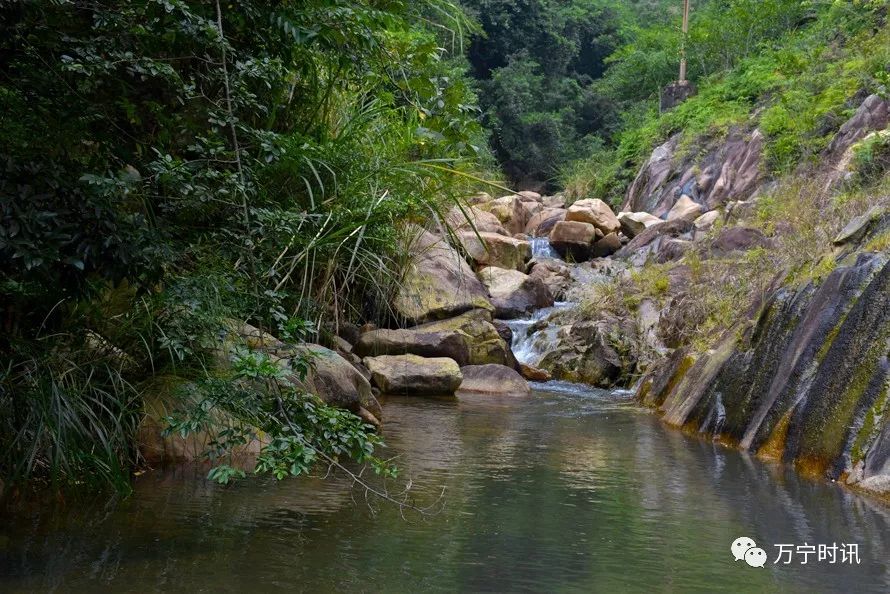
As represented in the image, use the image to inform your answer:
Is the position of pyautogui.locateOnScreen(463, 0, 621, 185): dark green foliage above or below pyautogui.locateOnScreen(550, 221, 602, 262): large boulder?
above

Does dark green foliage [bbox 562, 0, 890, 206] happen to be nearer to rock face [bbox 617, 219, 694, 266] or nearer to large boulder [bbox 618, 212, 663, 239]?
rock face [bbox 617, 219, 694, 266]

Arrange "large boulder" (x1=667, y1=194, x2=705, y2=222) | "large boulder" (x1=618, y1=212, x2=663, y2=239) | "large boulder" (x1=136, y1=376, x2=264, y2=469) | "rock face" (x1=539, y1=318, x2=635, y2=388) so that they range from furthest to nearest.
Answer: "large boulder" (x1=618, y1=212, x2=663, y2=239), "large boulder" (x1=667, y1=194, x2=705, y2=222), "rock face" (x1=539, y1=318, x2=635, y2=388), "large boulder" (x1=136, y1=376, x2=264, y2=469)

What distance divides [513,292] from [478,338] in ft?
10.2

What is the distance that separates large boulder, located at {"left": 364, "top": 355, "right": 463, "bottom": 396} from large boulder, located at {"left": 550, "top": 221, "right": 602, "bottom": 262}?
10.1 meters

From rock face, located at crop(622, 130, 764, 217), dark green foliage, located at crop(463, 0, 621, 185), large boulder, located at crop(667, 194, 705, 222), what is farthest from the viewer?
dark green foliage, located at crop(463, 0, 621, 185)

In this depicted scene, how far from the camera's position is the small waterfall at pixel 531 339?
12.0 metres

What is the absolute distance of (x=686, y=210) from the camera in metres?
20.1

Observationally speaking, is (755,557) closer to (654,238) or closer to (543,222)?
(654,238)

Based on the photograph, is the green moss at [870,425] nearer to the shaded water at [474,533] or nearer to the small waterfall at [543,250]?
the shaded water at [474,533]

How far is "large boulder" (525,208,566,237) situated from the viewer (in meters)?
22.1

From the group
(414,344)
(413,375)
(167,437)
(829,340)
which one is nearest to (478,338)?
(414,344)

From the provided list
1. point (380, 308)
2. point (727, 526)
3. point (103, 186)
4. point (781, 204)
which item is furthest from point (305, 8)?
point (781, 204)

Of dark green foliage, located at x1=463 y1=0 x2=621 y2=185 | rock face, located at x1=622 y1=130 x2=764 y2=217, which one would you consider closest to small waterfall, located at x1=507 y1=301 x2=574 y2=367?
rock face, located at x1=622 y1=130 x2=764 y2=217

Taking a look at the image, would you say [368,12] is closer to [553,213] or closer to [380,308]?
[380,308]
